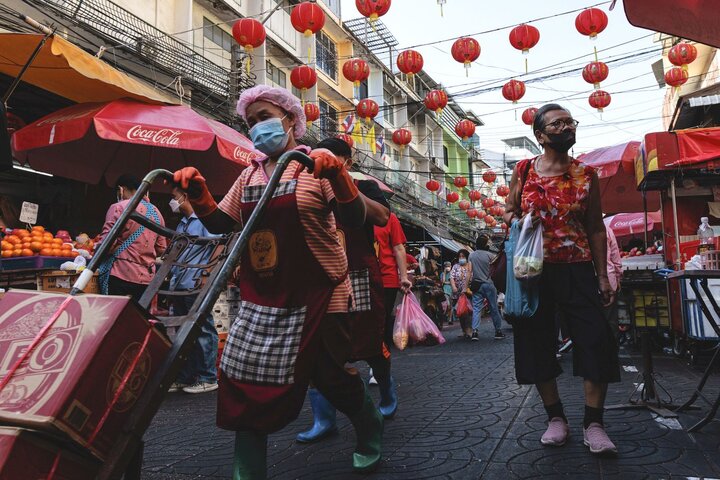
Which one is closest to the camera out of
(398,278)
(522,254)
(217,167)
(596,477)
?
(596,477)

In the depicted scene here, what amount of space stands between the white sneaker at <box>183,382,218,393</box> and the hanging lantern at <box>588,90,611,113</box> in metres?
13.1

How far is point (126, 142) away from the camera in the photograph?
7188mm

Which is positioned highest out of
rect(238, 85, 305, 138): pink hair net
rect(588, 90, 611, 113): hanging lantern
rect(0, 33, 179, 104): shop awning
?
rect(588, 90, 611, 113): hanging lantern

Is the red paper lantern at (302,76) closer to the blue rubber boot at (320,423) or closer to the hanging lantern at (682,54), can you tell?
the hanging lantern at (682,54)

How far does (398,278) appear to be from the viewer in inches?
210

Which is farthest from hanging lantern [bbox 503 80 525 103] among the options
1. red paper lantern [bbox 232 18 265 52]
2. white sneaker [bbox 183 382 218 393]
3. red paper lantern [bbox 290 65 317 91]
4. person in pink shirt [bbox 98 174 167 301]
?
white sneaker [bbox 183 382 218 393]

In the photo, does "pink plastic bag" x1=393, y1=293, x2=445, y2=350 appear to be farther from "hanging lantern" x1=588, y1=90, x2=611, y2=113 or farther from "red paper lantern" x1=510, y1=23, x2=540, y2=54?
"hanging lantern" x1=588, y1=90, x2=611, y2=113

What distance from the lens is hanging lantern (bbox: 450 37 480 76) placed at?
505 inches

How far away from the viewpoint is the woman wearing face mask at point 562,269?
317cm

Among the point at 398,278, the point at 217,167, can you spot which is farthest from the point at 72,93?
the point at 398,278

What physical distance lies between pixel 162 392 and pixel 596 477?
2.05 m

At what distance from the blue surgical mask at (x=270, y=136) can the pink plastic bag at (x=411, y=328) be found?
3.46 m

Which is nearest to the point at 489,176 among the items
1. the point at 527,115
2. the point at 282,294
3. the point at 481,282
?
the point at 527,115

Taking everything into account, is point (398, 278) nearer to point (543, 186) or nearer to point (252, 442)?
point (543, 186)
